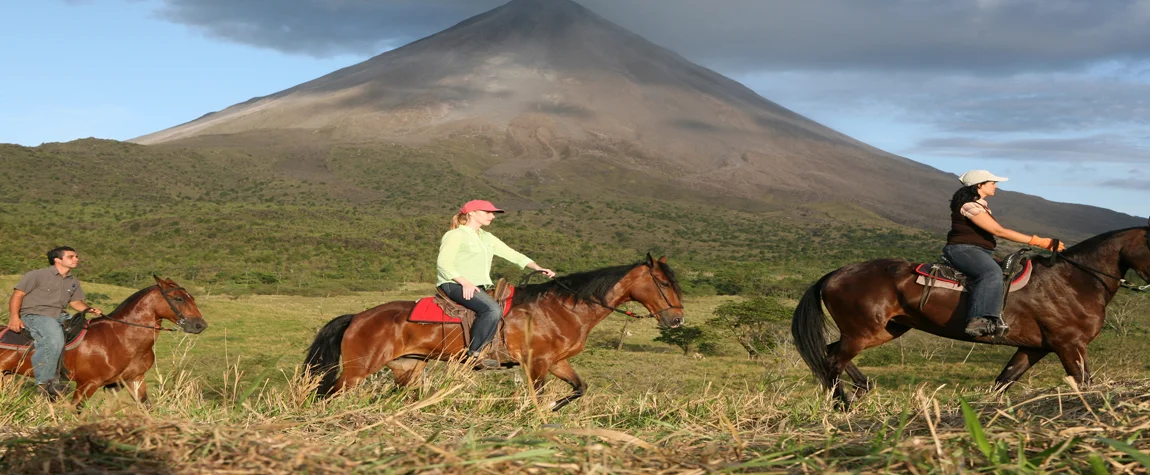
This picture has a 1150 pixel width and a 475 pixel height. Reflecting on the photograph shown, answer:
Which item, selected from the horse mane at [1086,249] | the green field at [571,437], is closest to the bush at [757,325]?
the horse mane at [1086,249]

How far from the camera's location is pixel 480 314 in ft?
27.4

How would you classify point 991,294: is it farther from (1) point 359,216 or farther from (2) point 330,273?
(1) point 359,216

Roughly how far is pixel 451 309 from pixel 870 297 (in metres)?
4.02

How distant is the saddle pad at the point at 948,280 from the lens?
8344 millimetres

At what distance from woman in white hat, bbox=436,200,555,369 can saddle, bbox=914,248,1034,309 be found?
3.49 m

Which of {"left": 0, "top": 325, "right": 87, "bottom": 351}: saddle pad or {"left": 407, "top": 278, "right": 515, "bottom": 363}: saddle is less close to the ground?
{"left": 407, "top": 278, "right": 515, "bottom": 363}: saddle

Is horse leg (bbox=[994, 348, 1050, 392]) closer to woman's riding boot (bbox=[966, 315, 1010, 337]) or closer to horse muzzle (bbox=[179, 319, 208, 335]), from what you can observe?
woman's riding boot (bbox=[966, 315, 1010, 337])

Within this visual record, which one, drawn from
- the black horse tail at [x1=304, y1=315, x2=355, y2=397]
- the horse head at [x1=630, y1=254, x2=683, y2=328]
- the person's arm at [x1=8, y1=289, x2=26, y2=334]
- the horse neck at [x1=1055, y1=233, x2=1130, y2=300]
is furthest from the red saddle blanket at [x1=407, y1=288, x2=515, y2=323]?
the horse neck at [x1=1055, y1=233, x2=1130, y2=300]

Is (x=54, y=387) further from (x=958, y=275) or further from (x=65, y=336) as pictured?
(x=958, y=275)

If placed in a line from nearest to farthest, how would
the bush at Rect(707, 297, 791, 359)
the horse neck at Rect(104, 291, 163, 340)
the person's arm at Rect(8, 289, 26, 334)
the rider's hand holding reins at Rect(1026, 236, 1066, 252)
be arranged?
the rider's hand holding reins at Rect(1026, 236, 1066, 252), the person's arm at Rect(8, 289, 26, 334), the horse neck at Rect(104, 291, 163, 340), the bush at Rect(707, 297, 791, 359)

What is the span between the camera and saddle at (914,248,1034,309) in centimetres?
831

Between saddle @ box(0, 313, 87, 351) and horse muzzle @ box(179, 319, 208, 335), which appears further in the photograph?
horse muzzle @ box(179, 319, 208, 335)

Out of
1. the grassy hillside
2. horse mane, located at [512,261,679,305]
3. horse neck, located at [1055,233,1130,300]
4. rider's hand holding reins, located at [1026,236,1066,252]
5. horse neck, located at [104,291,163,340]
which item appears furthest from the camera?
the grassy hillside

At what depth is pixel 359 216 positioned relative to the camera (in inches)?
4274
